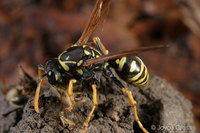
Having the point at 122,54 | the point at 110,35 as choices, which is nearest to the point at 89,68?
the point at 122,54

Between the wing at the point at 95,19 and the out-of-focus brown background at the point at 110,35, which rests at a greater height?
the out-of-focus brown background at the point at 110,35

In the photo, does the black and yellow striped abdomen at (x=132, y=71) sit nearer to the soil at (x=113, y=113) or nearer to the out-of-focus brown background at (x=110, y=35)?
the soil at (x=113, y=113)

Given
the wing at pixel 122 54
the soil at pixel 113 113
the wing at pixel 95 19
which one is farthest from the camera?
the wing at pixel 95 19

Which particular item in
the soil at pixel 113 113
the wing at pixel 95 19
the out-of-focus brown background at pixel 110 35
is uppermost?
the out-of-focus brown background at pixel 110 35

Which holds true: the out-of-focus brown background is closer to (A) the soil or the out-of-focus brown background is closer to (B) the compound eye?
(A) the soil

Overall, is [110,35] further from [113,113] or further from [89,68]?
[113,113]

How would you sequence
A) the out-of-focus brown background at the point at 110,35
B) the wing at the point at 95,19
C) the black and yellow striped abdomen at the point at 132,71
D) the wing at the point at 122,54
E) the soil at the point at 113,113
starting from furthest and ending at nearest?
the out-of-focus brown background at the point at 110,35 → the wing at the point at 95,19 → the black and yellow striped abdomen at the point at 132,71 → the soil at the point at 113,113 → the wing at the point at 122,54

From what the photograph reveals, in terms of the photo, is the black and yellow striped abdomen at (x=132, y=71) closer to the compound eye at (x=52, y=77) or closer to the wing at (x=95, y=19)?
the wing at (x=95, y=19)

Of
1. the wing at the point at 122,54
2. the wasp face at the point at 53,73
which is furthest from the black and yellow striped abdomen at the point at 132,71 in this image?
the wasp face at the point at 53,73

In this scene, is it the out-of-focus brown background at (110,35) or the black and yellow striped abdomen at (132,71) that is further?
the out-of-focus brown background at (110,35)
